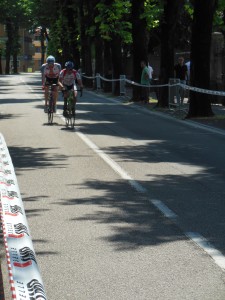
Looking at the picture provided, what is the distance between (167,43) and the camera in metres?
33.3

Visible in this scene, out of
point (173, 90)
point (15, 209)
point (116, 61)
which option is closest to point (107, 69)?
point (116, 61)

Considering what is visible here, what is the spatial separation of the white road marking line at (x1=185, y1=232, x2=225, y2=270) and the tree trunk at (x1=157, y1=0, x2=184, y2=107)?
81.0ft

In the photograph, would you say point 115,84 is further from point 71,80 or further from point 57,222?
point 57,222

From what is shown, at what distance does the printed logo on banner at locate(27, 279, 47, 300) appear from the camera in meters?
A: 4.17

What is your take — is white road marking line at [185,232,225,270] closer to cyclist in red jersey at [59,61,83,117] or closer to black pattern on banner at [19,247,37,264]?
black pattern on banner at [19,247,37,264]

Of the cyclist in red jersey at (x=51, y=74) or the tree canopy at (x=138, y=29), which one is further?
the tree canopy at (x=138, y=29)

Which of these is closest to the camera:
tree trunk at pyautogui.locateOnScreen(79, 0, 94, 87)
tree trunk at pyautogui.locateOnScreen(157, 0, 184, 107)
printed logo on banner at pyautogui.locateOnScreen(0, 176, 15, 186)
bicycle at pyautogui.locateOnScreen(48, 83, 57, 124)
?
printed logo on banner at pyautogui.locateOnScreen(0, 176, 15, 186)

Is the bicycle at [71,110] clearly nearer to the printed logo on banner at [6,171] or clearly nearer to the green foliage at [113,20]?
the printed logo on banner at [6,171]

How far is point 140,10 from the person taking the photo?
3969 cm

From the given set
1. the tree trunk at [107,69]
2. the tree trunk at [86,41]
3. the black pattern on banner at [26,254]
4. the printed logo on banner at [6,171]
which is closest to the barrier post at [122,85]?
the tree trunk at [107,69]

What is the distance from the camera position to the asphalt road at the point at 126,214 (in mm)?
6324

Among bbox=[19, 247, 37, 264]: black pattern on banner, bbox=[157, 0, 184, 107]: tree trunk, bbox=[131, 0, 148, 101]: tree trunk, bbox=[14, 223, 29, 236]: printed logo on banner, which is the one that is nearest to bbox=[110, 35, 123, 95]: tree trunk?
bbox=[131, 0, 148, 101]: tree trunk

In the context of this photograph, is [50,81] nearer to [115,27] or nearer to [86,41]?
[115,27]

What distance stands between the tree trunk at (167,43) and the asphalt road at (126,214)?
13.0 meters
